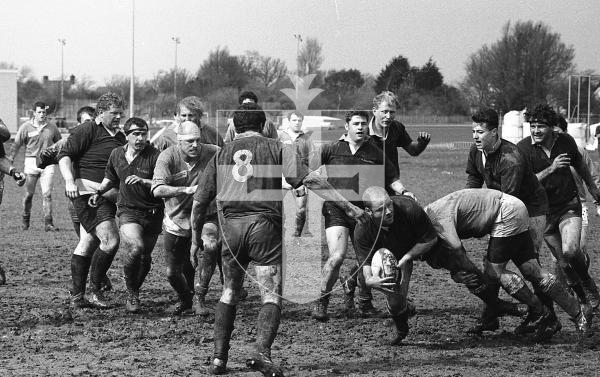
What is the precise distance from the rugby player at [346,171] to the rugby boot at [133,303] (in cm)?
175

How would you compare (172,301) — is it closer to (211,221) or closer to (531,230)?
(211,221)

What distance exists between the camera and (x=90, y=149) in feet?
29.2

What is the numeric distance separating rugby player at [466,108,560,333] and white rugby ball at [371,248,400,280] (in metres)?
1.05

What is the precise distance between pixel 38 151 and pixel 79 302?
6659 millimetres

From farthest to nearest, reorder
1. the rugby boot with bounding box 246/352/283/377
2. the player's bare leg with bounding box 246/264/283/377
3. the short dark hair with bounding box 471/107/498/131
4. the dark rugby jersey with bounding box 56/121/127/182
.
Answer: the dark rugby jersey with bounding box 56/121/127/182 → the short dark hair with bounding box 471/107/498/131 → the player's bare leg with bounding box 246/264/283/377 → the rugby boot with bounding box 246/352/283/377

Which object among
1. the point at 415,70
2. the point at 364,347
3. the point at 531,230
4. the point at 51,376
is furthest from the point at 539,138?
the point at 415,70

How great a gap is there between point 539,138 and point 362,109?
1.79 m

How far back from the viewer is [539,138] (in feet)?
27.6

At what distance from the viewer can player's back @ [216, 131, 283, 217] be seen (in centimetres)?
627

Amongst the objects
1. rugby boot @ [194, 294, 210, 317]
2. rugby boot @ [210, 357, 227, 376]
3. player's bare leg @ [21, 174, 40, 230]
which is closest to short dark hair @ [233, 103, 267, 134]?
rugby boot @ [210, 357, 227, 376]

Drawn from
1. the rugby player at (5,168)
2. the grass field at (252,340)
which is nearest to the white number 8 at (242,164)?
the grass field at (252,340)

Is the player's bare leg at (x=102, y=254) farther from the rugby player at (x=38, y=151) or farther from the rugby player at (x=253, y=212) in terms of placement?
the rugby player at (x=38, y=151)

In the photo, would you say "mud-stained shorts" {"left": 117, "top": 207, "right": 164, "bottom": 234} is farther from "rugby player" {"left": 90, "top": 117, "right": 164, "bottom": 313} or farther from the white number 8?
the white number 8

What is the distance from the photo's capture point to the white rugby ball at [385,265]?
6773mm
